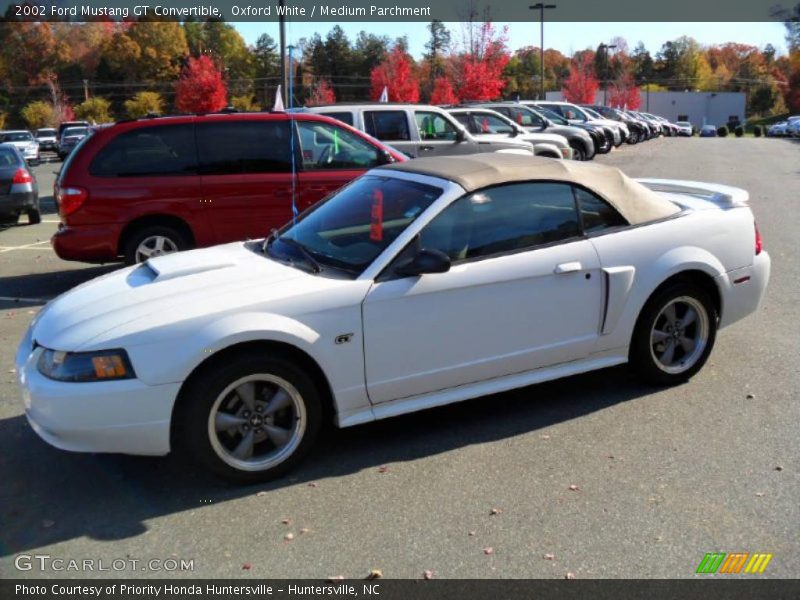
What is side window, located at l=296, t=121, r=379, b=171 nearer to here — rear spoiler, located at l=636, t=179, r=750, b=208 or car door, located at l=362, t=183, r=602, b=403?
rear spoiler, located at l=636, t=179, r=750, b=208

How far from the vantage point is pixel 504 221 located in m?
4.72

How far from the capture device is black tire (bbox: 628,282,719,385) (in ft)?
16.6

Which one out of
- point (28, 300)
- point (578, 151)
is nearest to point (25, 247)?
point (28, 300)

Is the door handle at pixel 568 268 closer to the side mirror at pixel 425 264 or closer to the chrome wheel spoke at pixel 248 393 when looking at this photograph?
the side mirror at pixel 425 264

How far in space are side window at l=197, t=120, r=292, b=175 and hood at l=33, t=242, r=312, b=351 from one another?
3964 mm

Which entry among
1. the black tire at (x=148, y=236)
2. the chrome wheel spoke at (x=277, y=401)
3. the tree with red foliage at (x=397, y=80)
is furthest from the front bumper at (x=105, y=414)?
the tree with red foliage at (x=397, y=80)

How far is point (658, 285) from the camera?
16.5ft

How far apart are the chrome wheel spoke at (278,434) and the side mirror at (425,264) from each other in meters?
1.06

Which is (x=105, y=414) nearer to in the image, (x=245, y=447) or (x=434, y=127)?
(x=245, y=447)

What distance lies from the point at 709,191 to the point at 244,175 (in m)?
4.95

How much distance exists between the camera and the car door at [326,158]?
29.1 feet

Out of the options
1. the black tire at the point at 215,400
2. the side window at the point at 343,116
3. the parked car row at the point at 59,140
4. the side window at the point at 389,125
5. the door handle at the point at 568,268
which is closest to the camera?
the black tire at the point at 215,400

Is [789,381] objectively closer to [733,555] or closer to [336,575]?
[733,555]

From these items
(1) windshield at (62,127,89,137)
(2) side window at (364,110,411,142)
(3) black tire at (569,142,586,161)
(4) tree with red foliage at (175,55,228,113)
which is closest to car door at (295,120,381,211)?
(2) side window at (364,110,411,142)
